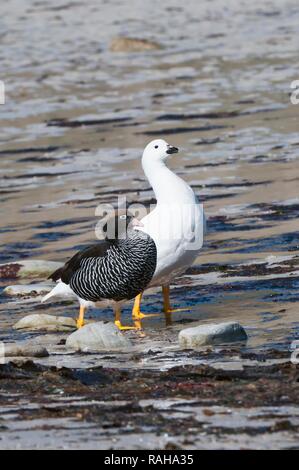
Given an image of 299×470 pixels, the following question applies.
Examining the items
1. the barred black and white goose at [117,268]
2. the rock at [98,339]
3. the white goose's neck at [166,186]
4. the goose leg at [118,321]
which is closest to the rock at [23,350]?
the rock at [98,339]

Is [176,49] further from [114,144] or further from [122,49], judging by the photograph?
[114,144]

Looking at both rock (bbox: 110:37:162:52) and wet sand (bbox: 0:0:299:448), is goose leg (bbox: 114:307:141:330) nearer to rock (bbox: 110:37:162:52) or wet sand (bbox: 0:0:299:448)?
wet sand (bbox: 0:0:299:448)

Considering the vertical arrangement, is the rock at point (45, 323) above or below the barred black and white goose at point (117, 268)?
below

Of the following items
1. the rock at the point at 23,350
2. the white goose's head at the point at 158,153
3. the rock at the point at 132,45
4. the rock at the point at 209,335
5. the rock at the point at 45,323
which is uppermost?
the rock at the point at 132,45

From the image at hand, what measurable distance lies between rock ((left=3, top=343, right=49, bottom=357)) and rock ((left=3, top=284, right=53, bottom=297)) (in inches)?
111

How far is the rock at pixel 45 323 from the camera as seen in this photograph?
34.8 ft

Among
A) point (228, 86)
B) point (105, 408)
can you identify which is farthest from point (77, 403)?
point (228, 86)

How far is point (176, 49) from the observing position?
116 feet

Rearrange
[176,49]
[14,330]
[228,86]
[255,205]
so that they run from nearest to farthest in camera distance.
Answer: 1. [14,330]
2. [255,205]
3. [228,86]
4. [176,49]

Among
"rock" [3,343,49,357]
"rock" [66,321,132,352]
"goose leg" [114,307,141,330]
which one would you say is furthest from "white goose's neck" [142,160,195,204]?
"rock" [3,343,49,357]

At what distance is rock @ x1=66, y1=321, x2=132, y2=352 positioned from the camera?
9.62m

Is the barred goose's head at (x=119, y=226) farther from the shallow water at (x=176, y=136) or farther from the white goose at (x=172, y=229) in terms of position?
the shallow water at (x=176, y=136)

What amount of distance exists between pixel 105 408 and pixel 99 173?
1224 cm

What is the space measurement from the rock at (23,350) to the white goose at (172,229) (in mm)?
1684
